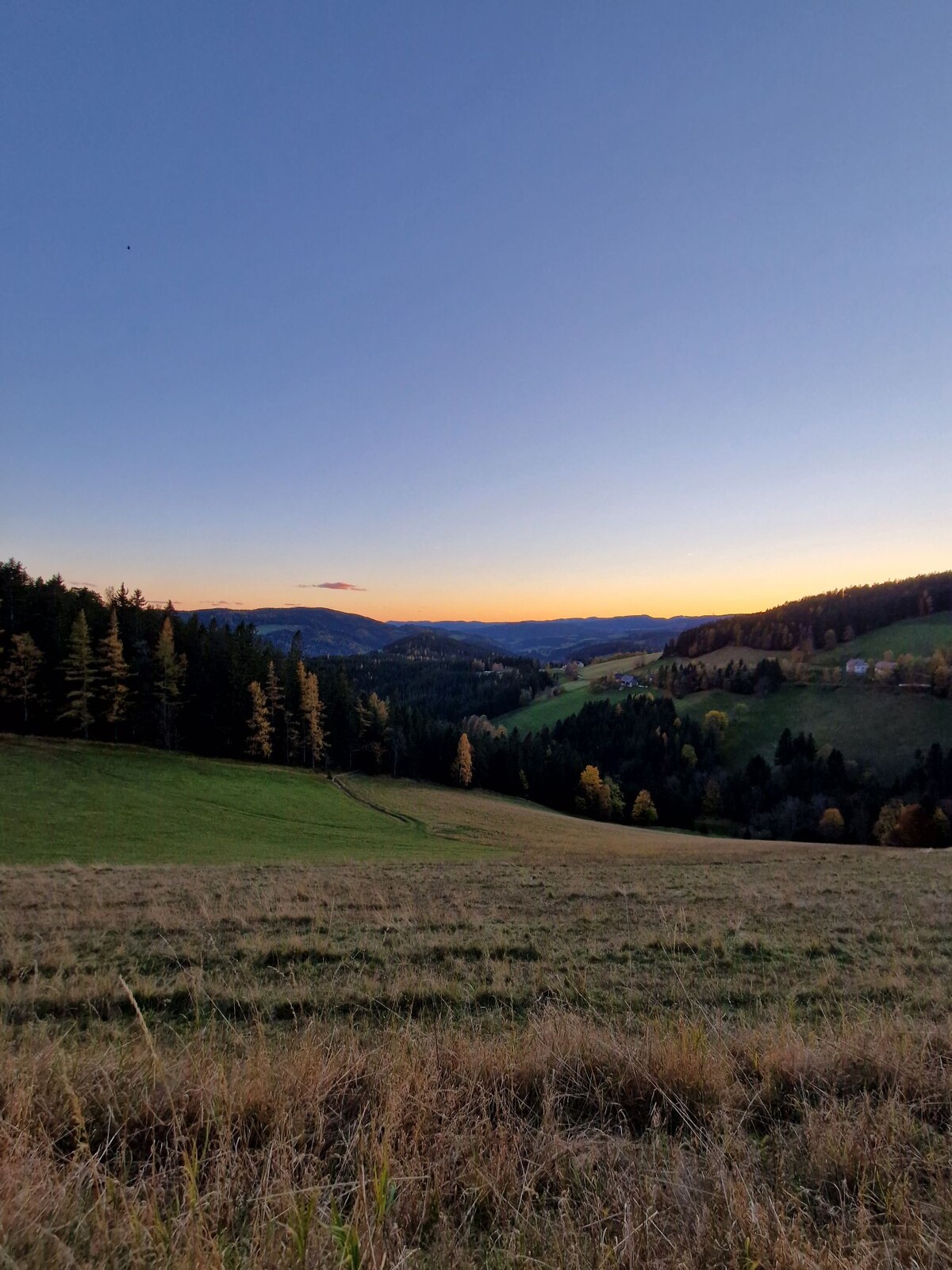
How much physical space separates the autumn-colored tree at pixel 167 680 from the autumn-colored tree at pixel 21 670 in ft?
24.9

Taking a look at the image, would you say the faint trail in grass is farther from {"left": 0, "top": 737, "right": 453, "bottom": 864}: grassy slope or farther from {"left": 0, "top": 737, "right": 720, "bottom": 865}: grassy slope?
{"left": 0, "top": 737, "right": 453, "bottom": 864}: grassy slope

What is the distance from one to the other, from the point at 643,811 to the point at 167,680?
182ft

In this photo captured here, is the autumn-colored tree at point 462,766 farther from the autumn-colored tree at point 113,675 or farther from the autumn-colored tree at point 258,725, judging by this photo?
the autumn-colored tree at point 113,675

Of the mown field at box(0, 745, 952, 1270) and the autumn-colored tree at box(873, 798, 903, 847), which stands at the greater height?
the mown field at box(0, 745, 952, 1270)

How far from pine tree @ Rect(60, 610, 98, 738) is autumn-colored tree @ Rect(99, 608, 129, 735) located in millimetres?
839

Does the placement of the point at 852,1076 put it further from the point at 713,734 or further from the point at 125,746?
the point at 713,734

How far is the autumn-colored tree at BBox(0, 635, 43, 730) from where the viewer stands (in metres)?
38.4

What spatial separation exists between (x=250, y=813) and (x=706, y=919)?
3063 centimetres

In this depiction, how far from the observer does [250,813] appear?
33875 millimetres

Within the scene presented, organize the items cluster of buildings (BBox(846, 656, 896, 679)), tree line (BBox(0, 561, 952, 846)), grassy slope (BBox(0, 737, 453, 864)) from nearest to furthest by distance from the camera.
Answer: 1. grassy slope (BBox(0, 737, 453, 864))
2. tree line (BBox(0, 561, 952, 846))
3. cluster of buildings (BBox(846, 656, 896, 679))

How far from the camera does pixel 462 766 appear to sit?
57688mm

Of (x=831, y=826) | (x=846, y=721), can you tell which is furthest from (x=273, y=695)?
(x=846, y=721)

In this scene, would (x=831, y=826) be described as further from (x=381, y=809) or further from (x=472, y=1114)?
(x=472, y=1114)

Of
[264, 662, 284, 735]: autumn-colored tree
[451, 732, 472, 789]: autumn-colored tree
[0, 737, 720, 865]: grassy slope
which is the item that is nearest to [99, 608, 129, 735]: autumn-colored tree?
[0, 737, 720, 865]: grassy slope
